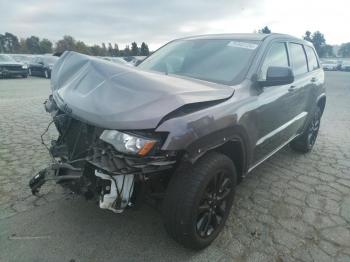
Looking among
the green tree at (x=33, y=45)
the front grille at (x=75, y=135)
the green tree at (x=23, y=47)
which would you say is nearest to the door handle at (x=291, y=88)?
the front grille at (x=75, y=135)

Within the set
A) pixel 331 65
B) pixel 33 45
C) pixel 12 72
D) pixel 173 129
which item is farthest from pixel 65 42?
pixel 173 129

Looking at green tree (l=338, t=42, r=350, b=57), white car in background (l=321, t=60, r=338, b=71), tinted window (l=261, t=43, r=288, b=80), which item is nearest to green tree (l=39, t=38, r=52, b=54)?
Result: white car in background (l=321, t=60, r=338, b=71)

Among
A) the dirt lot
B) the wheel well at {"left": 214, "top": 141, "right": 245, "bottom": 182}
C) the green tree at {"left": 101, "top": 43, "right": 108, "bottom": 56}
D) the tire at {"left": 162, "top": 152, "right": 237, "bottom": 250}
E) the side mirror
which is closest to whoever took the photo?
the tire at {"left": 162, "top": 152, "right": 237, "bottom": 250}

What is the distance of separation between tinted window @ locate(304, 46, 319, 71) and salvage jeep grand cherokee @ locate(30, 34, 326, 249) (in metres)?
1.56

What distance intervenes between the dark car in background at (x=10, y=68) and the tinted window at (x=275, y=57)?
18777 mm

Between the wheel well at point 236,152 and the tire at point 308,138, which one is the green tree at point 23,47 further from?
the wheel well at point 236,152

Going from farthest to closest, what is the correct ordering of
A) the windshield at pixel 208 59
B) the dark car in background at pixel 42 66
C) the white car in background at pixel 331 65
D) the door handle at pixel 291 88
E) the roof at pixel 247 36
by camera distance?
the white car in background at pixel 331 65 → the dark car in background at pixel 42 66 → the door handle at pixel 291 88 → the roof at pixel 247 36 → the windshield at pixel 208 59

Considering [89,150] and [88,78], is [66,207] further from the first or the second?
[88,78]

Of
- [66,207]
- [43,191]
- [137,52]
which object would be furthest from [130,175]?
[137,52]

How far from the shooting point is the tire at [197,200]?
212cm

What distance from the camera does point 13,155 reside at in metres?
4.34

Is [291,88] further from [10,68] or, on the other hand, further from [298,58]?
[10,68]

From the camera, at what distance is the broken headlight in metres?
1.94

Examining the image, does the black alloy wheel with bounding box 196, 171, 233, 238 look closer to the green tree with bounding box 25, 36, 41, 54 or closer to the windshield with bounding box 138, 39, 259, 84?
the windshield with bounding box 138, 39, 259, 84
